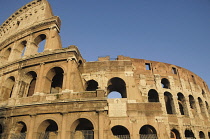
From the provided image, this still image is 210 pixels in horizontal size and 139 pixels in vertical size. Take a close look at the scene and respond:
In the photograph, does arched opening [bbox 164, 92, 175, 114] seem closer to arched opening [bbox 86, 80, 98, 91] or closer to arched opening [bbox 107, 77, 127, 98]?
arched opening [bbox 107, 77, 127, 98]

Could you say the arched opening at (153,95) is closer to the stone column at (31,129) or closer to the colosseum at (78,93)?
the colosseum at (78,93)

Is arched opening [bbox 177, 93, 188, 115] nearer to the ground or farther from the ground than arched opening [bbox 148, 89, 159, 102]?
nearer to the ground

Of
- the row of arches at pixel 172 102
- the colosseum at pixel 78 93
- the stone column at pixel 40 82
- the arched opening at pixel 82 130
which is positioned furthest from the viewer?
the row of arches at pixel 172 102

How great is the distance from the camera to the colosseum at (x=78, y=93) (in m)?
11.1

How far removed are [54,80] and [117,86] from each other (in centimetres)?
636

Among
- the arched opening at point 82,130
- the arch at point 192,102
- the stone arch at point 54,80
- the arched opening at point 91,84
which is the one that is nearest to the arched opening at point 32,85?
the stone arch at point 54,80

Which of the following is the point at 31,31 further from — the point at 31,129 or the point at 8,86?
the point at 31,129

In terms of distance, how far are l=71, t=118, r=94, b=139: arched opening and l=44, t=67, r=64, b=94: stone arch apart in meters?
3.84

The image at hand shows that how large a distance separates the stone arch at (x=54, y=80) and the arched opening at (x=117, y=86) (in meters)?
4.74

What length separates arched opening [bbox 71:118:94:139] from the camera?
10.9 meters

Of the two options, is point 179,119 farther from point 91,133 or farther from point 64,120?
point 64,120

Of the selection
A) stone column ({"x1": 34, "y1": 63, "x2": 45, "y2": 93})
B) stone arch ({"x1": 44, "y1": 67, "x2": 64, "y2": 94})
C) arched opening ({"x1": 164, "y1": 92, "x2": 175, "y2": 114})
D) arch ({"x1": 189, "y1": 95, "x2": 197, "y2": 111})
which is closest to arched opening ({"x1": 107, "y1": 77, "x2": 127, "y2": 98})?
stone arch ({"x1": 44, "y1": 67, "x2": 64, "y2": 94})

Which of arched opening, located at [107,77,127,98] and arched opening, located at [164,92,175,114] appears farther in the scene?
arched opening, located at [164,92,175,114]

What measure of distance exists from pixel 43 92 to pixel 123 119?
22.2ft
